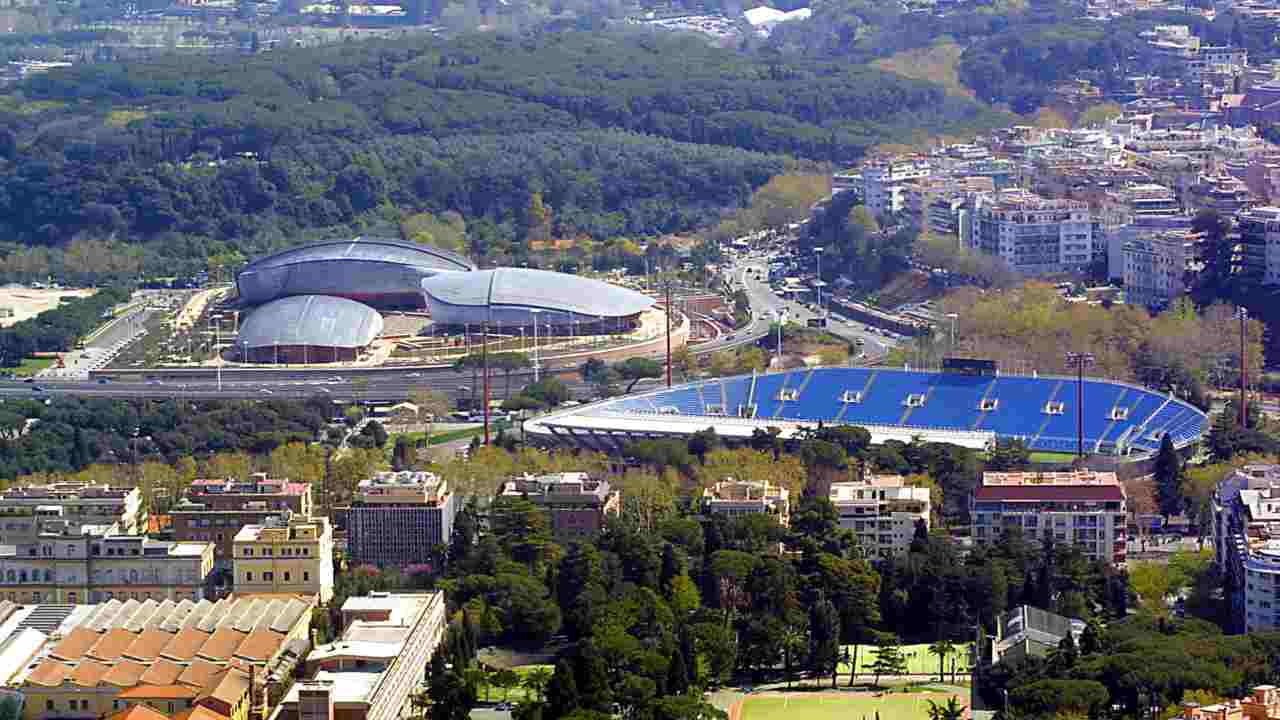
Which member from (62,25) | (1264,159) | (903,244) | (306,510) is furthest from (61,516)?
(62,25)

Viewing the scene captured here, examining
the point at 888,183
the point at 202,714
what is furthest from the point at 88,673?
the point at 888,183

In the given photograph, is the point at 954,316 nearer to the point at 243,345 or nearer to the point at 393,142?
the point at 243,345

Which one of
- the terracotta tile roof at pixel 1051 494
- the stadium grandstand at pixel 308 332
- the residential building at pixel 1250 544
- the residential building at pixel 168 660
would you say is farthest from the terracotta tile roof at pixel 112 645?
the stadium grandstand at pixel 308 332

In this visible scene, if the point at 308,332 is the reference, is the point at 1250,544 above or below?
above

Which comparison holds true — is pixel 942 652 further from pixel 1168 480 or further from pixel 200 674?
pixel 1168 480

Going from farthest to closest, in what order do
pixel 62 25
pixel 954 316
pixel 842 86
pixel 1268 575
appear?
pixel 62 25 → pixel 842 86 → pixel 954 316 → pixel 1268 575

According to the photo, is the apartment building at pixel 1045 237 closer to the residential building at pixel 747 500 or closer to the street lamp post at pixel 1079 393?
the street lamp post at pixel 1079 393
